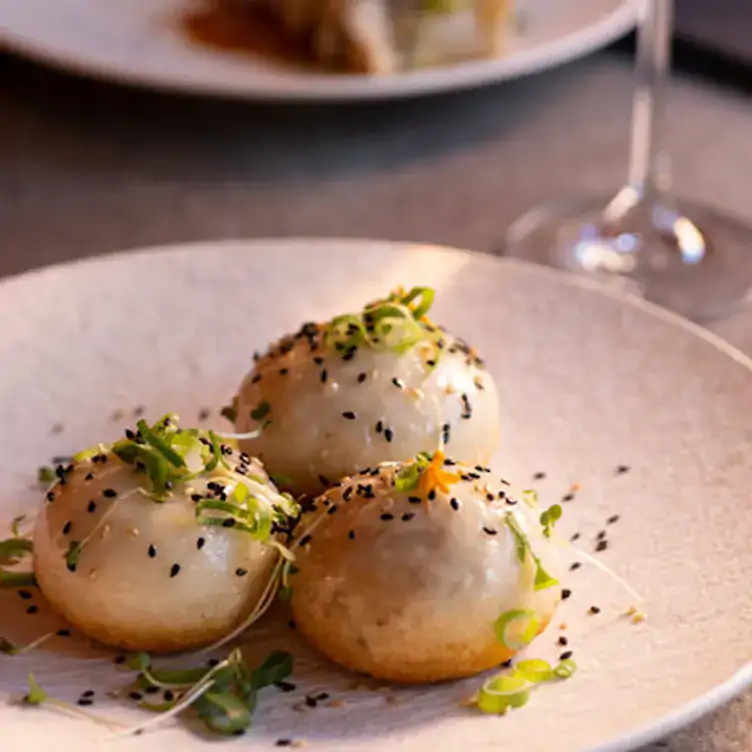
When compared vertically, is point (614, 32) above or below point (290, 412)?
above

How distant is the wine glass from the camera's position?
1.64 m

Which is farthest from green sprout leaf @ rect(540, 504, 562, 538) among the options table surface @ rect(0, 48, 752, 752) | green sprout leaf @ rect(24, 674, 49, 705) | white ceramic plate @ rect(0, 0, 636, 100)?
white ceramic plate @ rect(0, 0, 636, 100)

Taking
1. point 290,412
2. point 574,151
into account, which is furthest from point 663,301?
point 290,412

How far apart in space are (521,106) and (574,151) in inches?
7.0

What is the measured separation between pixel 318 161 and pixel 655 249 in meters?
0.59

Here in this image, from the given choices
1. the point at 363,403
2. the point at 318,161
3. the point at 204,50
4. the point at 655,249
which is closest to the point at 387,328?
A: the point at 363,403

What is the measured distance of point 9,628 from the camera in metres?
0.94

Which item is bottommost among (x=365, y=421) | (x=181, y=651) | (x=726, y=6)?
(x=181, y=651)

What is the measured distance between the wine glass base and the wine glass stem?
0.04m

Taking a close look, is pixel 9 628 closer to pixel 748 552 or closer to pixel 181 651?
pixel 181 651

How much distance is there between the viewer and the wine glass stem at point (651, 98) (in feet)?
5.42

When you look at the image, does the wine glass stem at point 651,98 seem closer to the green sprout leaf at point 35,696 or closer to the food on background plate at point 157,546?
the food on background plate at point 157,546

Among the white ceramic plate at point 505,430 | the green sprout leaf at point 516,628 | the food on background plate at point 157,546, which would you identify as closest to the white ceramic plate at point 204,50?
the white ceramic plate at point 505,430

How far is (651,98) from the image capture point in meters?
1.72
